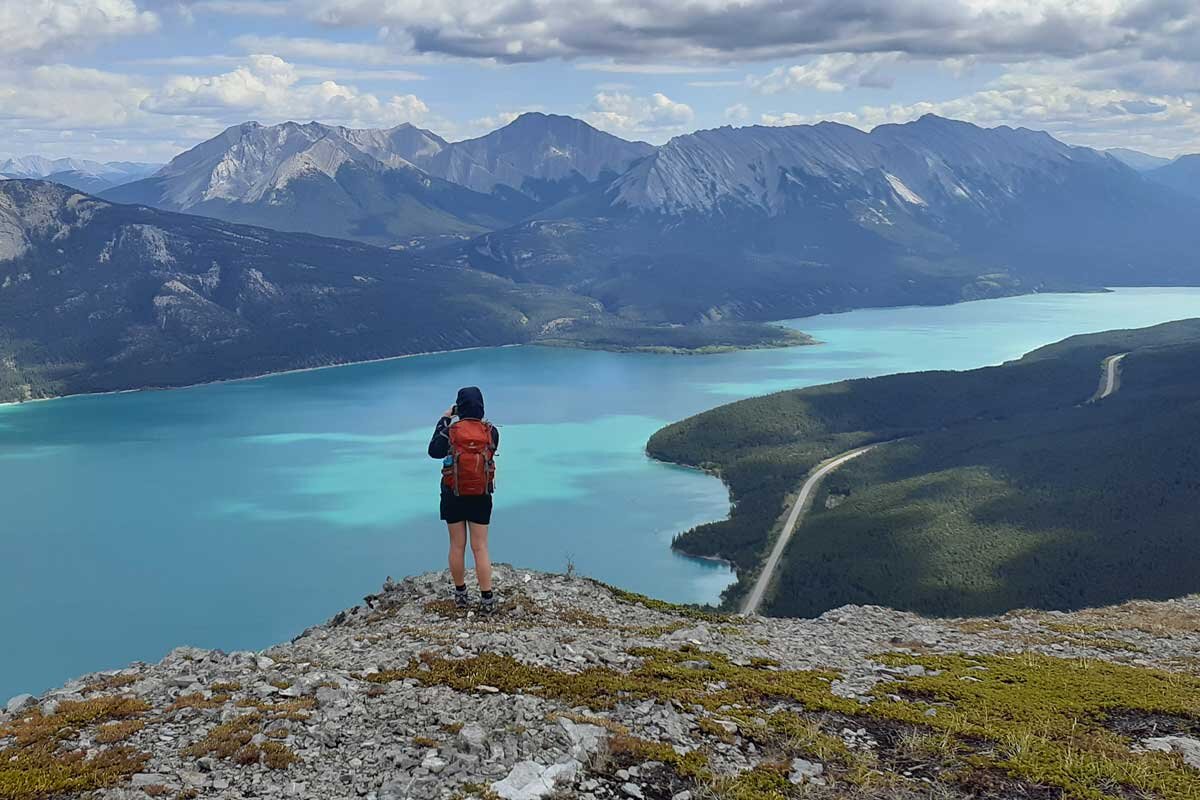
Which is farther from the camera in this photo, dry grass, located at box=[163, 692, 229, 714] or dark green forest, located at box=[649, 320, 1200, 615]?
dark green forest, located at box=[649, 320, 1200, 615]

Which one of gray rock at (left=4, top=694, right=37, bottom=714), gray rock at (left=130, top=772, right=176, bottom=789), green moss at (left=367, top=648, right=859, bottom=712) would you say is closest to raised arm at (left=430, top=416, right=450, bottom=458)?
green moss at (left=367, top=648, right=859, bottom=712)

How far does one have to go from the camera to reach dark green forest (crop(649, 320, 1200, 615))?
98.1 m

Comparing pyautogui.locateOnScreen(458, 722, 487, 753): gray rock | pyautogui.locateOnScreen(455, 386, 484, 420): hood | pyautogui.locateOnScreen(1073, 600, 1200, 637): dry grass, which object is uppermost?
pyautogui.locateOnScreen(455, 386, 484, 420): hood

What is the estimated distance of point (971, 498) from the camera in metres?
124

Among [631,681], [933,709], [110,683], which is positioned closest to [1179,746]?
[933,709]

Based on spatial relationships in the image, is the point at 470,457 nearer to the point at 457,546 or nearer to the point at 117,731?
the point at 457,546

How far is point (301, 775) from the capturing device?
520 inches

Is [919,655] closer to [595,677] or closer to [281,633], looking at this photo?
[595,677]

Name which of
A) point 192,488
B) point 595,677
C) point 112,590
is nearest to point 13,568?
point 112,590

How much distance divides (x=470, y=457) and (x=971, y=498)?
382 ft

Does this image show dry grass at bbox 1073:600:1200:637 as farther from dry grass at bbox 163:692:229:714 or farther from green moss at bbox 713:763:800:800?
dry grass at bbox 163:692:229:714

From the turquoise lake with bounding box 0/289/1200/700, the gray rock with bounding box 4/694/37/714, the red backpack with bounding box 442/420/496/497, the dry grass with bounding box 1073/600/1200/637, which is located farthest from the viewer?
the turquoise lake with bounding box 0/289/1200/700

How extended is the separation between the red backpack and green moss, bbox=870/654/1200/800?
9.06 meters

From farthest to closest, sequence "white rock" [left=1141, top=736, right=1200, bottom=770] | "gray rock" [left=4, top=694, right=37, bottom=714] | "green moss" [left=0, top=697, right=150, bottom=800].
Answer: "gray rock" [left=4, top=694, right=37, bottom=714] < "white rock" [left=1141, top=736, right=1200, bottom=770] < "green moss" [left=0, top=697, right=150, bottom=800]
